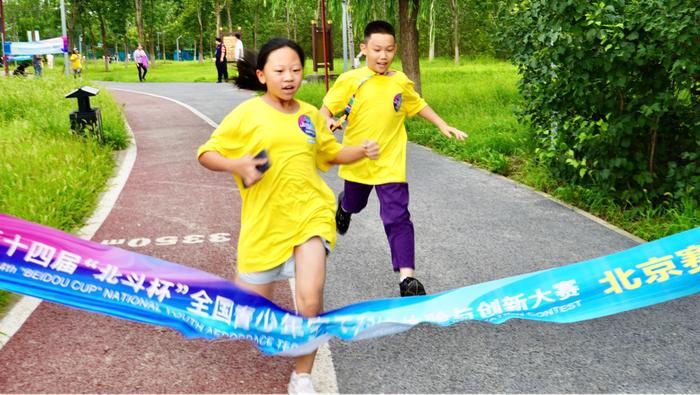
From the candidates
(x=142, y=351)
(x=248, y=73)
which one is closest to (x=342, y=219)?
(x=142, y=351)

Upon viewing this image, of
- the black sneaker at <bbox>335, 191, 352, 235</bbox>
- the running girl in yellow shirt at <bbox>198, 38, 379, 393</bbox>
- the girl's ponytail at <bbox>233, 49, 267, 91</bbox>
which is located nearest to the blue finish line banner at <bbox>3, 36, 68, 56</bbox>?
the black sneaker at <bbox>335, 191, 352, 235</bbox>

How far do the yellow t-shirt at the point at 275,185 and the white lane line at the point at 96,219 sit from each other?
1884 millimetres

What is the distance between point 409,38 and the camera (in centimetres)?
1709

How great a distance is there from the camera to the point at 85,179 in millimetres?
8758

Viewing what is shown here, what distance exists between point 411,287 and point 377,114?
122 centimetres

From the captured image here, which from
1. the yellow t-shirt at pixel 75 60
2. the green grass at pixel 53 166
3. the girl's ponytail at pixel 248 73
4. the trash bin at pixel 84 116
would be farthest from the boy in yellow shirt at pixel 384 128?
the yellow t-shirt at pixel 75 60

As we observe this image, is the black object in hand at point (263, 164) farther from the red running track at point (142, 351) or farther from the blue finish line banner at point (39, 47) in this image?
the blue finish line banner at point (39, 47)

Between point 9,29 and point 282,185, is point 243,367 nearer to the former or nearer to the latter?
point 282,185

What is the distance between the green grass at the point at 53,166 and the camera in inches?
280

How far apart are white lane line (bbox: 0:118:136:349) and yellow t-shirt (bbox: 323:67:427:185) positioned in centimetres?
245

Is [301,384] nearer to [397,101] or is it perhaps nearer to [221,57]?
[397,101]

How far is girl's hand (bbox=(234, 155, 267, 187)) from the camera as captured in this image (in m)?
3.14

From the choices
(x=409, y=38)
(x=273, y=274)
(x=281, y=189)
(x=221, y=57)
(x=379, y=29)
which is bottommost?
(x=273, y=274)

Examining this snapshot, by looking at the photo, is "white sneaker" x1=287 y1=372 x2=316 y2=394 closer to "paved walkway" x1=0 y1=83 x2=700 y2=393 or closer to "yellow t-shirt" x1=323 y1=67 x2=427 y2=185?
"paved walkway" x1=0 y1=83 x2=700 y2=393
